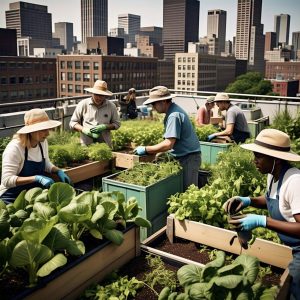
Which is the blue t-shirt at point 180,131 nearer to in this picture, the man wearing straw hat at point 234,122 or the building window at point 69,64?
the man wearing straw hat at point 234,122

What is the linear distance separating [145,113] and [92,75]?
97.0 meters

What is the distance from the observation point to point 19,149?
13.0ft

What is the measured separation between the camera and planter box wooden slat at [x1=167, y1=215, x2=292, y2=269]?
10.7ft

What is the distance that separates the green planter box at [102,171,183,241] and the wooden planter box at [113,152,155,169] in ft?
3.97

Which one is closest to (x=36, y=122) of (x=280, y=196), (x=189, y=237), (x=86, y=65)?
(x=189, y=237)

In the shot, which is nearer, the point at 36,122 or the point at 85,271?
the point at 85,271

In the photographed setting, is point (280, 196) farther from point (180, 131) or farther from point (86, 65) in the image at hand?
point (86, 65)

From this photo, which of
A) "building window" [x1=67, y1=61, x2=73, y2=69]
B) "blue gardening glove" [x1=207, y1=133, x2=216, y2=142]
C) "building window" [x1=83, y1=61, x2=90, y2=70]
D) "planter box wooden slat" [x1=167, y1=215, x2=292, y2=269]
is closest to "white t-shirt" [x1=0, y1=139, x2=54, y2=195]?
"planter box wooden slat" [x1=167, y1=215, x2=292, y2=269]

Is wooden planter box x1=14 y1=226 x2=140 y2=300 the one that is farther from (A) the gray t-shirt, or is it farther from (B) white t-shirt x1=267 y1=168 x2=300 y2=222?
(A) the gray t-shirt

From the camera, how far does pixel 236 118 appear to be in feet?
21.8

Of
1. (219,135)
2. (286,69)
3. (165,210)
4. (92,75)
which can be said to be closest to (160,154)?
(165,210)

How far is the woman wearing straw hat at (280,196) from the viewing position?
2672mm

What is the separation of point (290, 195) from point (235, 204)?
0.63 meters

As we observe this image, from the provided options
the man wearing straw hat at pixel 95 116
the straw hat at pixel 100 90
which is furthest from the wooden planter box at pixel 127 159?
the straw hat at pixel 100 90
